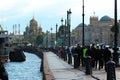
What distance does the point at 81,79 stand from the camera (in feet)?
81.9

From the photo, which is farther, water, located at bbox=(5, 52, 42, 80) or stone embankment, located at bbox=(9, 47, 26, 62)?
stone embankment, located at bbox=(9, 47, 26, 62)

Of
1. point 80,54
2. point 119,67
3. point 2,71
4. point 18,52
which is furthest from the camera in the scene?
point 18,52

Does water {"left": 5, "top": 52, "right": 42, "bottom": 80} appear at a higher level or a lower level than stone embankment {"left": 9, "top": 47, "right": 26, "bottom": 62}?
lower

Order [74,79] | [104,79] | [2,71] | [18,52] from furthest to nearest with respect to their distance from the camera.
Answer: [18,52], [74,79], [104,79], [2,71]

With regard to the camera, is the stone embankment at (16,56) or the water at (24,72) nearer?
the water at (24,72)

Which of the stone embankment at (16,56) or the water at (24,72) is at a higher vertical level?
the stone embankment at (16,56)

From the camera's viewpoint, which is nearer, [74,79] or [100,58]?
[74,79]

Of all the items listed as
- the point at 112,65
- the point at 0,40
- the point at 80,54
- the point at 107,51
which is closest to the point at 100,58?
the point at 107,51

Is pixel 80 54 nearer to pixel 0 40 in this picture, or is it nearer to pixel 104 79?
pixel 104 79

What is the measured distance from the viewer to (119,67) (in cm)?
3312

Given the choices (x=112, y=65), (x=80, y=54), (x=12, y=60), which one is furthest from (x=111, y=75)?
(x=12, y=60)

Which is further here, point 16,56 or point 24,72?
point 16,56

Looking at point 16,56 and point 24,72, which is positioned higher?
point 16,56

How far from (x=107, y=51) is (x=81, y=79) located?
20.5ft
